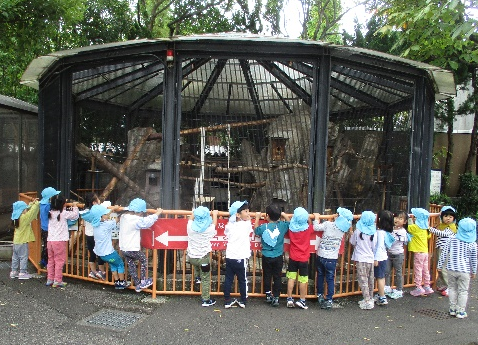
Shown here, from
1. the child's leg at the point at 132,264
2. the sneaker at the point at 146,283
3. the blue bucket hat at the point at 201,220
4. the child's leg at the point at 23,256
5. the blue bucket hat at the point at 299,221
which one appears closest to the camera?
the blue bucket hat at the point at 201,220

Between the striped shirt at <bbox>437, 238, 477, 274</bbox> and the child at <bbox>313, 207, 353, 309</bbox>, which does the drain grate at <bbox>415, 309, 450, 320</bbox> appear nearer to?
the striped shirt at <bbox>437, 238, 477, 274</bbox>

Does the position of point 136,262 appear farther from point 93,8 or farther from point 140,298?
point 93,8

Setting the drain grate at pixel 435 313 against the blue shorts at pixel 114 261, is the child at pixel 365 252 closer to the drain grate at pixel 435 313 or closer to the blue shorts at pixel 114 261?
the drain grate at pixel 435 313

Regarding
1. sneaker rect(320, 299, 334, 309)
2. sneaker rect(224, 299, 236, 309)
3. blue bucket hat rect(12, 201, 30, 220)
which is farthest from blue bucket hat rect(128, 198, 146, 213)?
sneaker rect(320, 299, 334, 309)

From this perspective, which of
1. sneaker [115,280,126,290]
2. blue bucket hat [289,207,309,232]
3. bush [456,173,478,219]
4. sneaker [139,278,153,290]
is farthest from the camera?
bush [456,173,478,219]

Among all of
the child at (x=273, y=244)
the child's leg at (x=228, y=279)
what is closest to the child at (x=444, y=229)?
the child at (x=273, y=244)

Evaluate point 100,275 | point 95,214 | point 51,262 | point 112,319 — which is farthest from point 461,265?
point 51,262

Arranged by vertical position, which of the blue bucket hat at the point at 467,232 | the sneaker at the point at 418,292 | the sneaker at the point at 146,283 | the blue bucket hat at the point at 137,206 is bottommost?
the sneaker at the point at 418,292

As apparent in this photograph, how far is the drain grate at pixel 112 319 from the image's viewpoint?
476cm

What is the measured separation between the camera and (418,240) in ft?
20.7

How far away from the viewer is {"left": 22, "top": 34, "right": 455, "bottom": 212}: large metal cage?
6.16 metres

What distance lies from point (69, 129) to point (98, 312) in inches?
130

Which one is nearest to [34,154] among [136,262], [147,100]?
[147,100]

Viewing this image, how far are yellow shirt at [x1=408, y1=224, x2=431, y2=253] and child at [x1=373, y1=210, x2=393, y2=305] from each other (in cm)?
71
